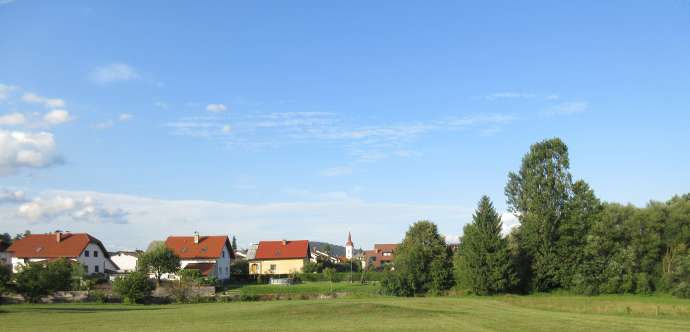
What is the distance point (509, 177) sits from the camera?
68.7m

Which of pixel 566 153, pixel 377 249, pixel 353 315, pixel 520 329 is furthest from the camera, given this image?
pixel 377 249

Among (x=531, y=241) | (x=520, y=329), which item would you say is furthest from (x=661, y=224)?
(x=520, y=329)

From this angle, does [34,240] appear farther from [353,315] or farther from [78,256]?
[353,315]

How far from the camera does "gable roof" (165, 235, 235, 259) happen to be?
87688 mm

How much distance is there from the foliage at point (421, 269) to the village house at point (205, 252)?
30289mm

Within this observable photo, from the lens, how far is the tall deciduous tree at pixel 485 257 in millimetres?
61281

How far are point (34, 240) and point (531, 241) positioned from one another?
71.3m

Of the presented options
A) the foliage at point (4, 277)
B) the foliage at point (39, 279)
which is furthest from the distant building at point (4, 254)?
the foliage at point (4, 277)

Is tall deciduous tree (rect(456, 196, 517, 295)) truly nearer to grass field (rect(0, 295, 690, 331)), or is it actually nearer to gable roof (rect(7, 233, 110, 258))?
grass field (rect(0, 295, 690, 331))

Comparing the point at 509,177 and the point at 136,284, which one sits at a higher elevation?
the point at 509,177

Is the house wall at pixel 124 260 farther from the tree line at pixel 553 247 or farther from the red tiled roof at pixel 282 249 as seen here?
the tree line at pixel 553 247

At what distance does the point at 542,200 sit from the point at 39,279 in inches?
2035

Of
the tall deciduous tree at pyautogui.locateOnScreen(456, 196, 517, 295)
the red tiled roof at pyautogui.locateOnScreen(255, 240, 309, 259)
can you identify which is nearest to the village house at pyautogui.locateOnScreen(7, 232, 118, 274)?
the red tiled roof at pyautogui.locateOnScreen(255, 240, 309, 259)

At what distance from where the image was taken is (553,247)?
210ft
